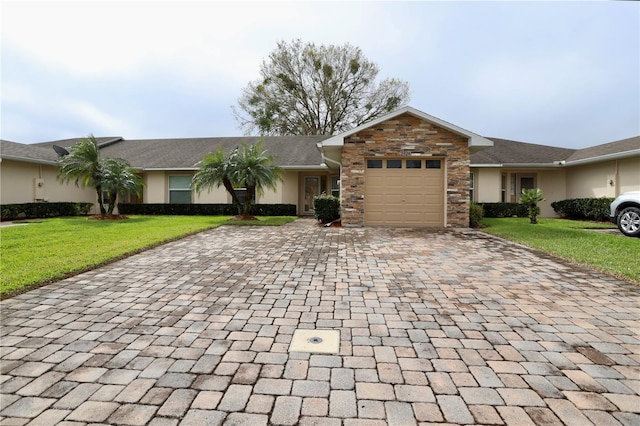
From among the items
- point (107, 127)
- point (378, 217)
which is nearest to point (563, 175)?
point (378, 217)

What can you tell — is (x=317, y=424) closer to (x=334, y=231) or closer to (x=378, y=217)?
(x=334, y=231)

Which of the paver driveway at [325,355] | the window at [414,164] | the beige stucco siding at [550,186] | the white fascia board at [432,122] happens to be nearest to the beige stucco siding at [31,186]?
the paver driveway at [325,355]

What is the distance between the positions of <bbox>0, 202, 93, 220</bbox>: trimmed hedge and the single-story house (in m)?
0.61

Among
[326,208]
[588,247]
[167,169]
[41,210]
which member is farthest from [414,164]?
[41,210]

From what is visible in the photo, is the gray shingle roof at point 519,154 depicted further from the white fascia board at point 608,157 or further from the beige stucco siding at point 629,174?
the beige stucco siding at point 629,174

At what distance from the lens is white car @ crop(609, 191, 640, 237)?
9211mm

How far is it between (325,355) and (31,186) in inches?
774

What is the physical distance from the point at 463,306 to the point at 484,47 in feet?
33.8

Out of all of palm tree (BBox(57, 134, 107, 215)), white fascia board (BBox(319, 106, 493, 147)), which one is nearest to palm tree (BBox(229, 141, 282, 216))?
white fascia board (BBox(319, 106, 493, 147))

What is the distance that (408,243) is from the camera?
8492 mm

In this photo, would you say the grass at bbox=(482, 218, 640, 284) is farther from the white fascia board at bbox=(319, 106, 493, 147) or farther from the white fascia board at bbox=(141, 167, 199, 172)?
the white fascia board at bbox=(141, 167, 199, 172)

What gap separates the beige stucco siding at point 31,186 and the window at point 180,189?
5.15 meters

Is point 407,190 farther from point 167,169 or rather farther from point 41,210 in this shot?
point 41,210

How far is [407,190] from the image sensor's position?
1185 cm
